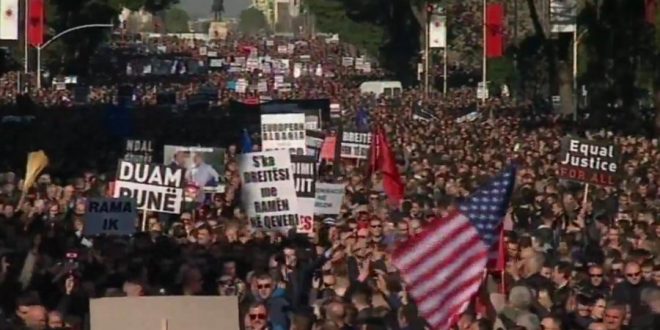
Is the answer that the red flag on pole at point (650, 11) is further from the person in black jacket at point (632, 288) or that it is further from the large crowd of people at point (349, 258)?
the person in black jacket at point (632, 288)

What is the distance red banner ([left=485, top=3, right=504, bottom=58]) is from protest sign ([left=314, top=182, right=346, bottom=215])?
57354 millimetres

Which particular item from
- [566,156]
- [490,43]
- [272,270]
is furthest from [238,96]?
[272,270]

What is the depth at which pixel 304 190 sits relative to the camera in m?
21.2

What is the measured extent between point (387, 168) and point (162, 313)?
14.7 m

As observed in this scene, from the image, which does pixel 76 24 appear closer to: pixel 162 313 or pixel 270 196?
pixel 270 196

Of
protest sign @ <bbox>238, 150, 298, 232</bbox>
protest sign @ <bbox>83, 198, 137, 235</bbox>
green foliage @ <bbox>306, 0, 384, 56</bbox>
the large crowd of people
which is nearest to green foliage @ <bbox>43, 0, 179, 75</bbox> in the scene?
green foliage @ <bbox>306, 0, 384, 56</bbox>

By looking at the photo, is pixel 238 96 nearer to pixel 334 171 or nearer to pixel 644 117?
pixel 644 117

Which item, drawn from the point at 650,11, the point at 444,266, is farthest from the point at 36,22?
Answer: the point at 444,266

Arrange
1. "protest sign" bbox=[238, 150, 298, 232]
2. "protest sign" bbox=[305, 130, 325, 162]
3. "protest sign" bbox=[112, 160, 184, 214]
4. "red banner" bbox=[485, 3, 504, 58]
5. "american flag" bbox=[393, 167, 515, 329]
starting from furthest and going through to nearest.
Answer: "red banner" bbox=[485, 3, 504, 58] < "protest sign" bbox=[305, 130, 325, 162] < "protest sign" bbox=[112, 160, 184, 214] < "protest sign" bbox=[238, 150, 298, 232] < "american flag" bbox=[393, 167, 515, 329]

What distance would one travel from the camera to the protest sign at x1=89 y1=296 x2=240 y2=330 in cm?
1080

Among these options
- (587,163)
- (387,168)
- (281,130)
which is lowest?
(387,168)

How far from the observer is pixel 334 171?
30094 millimetres

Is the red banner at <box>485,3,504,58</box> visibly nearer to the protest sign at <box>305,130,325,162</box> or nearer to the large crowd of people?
the protest sign at <box>305,130,325,162</box>

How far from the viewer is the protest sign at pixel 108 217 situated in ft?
62.0
